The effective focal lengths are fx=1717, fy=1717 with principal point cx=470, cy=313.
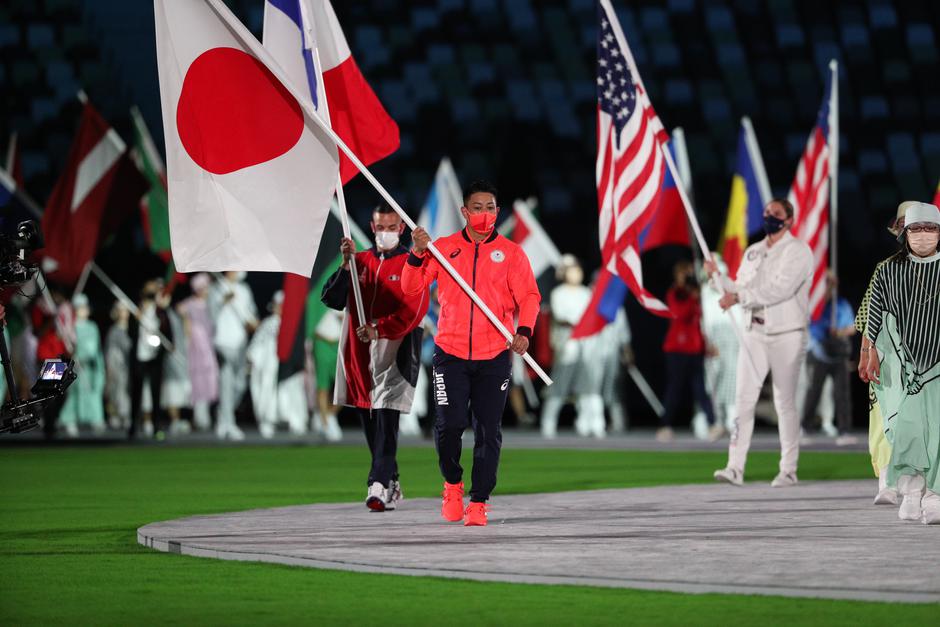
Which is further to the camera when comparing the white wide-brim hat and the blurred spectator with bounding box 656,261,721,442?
the blurred spectator with bounding box 656,261,721,442

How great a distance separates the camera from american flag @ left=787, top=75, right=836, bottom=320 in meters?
21.8

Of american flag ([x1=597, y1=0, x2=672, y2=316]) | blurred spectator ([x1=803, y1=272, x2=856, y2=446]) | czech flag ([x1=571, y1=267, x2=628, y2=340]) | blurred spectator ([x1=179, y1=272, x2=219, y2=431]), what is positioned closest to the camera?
american flag ([x1=597, y1=0, x2=672, y2=316])

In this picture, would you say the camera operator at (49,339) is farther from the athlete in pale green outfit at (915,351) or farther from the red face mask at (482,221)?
the athlete in pale green outfit at (915,351)

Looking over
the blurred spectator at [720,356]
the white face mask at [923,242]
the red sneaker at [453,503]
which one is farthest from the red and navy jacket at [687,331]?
the red sneaker at [453,503]

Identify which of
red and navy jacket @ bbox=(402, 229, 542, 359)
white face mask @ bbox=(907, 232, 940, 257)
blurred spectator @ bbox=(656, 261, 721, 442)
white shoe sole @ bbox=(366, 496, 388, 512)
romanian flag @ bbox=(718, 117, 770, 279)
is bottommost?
white shoe sole @ bbox=(366, 496, 388, 512)

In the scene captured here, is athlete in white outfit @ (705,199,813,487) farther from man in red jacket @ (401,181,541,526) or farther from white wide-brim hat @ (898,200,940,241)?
man in red jacket @ (401,181,541,526)

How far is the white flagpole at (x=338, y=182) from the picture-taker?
11.4m

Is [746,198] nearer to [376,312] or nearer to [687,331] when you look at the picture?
[687,331]

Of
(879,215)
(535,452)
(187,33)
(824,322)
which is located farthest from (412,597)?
(879,215)

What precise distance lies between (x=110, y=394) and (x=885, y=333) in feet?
65.5

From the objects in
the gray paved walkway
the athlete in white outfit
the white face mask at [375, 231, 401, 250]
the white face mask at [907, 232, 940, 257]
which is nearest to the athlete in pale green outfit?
the white face mask at [907, 232, 940, 257]

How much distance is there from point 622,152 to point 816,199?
25.0 ft

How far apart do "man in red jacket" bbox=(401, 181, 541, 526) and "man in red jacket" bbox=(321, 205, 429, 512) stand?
0.89 m

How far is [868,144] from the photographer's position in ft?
126
